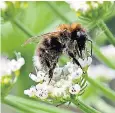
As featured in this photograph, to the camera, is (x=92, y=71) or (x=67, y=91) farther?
(x=92, y=71)

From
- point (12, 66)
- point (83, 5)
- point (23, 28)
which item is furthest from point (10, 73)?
point (83, 5)

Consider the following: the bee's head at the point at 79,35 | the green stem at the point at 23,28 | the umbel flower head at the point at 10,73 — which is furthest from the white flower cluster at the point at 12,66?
the bee's head at the point at 79,35

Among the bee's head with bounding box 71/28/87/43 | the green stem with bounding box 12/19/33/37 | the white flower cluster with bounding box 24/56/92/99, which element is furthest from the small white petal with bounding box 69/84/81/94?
the green stem with bounding box 12/19/33/37

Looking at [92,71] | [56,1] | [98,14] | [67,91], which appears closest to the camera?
[67,91]

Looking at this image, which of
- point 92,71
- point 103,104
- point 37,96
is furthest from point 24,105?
point 92,71

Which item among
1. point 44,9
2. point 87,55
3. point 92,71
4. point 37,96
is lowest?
point 37,96

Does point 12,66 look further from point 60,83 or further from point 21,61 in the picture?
point 60,83

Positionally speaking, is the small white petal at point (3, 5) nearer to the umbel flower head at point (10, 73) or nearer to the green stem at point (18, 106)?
the umbel flower head at point (10, 73)

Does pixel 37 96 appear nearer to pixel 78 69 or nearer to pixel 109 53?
pixel 78 69
